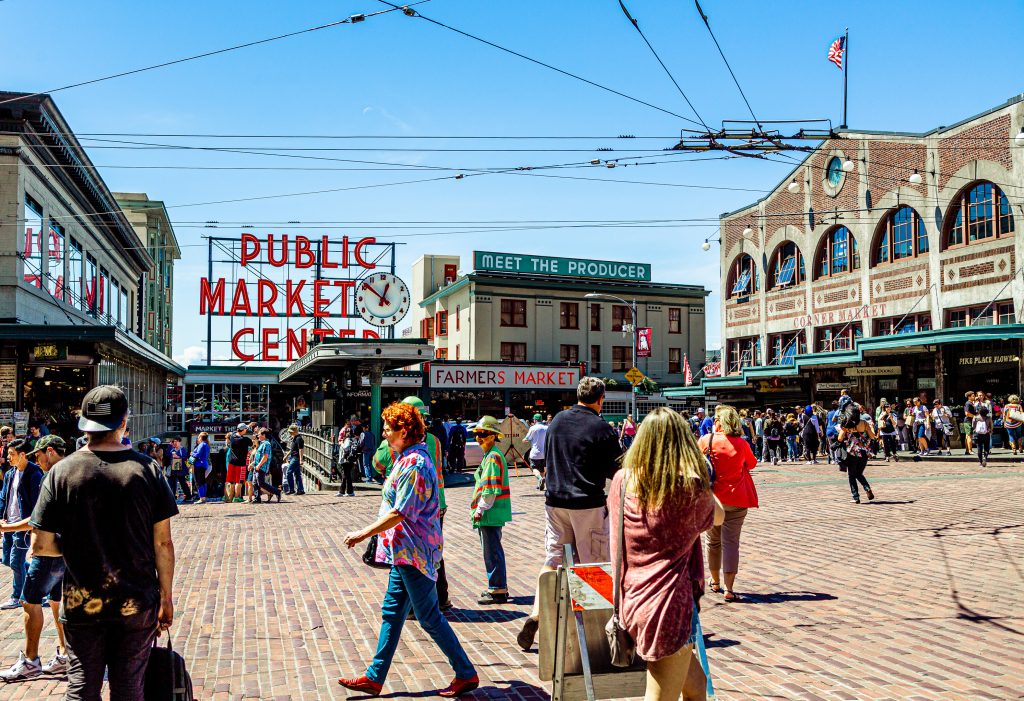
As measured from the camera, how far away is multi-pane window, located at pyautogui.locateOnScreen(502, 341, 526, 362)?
5412 centimetres

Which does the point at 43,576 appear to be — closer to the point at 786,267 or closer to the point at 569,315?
the point at 786,267

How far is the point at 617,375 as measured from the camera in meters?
56.1

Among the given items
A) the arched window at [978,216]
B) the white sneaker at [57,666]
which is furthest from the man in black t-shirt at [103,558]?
the arched window at [978,216]

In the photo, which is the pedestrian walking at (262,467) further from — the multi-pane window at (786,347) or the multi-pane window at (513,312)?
the multi-pane window at (513,312)

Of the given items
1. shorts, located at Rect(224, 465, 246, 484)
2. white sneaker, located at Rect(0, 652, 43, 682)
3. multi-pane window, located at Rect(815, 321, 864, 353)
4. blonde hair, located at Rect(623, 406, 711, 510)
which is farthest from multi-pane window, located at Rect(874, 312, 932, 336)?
white sneaker, located at Rect(0, 652, 43, 682)

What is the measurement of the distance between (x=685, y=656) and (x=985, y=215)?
31188 mm

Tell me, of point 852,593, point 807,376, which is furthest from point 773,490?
point 807,376

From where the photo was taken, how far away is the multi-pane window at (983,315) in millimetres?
29375

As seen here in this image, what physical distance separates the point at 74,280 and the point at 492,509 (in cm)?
2589

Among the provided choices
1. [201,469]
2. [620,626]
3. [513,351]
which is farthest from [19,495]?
[513,351]

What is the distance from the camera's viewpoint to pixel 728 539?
26.6ft

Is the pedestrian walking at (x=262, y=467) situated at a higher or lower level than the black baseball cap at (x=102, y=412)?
lower

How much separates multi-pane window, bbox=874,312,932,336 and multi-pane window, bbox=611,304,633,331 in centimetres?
2294

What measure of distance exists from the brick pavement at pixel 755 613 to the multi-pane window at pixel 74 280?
1767 cm
